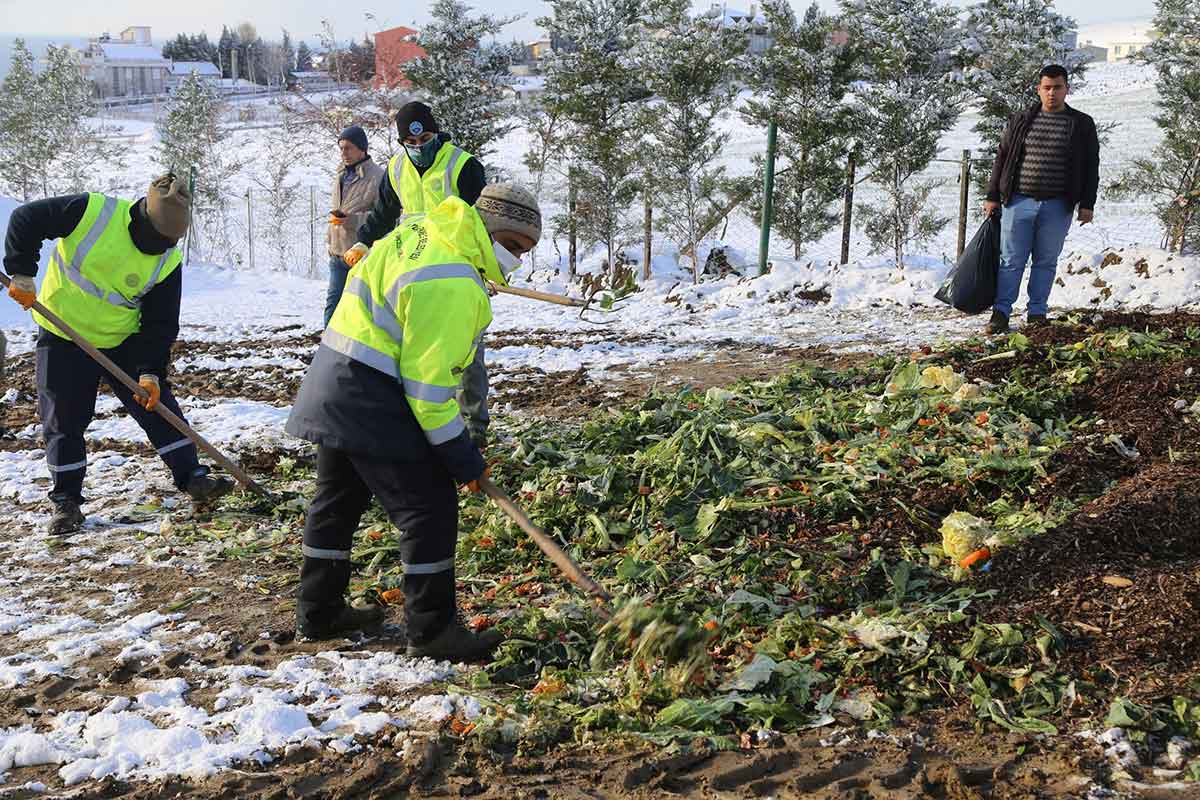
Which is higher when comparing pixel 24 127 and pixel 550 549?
pixel 24 127

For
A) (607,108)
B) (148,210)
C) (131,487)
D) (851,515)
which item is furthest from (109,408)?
(607,108)

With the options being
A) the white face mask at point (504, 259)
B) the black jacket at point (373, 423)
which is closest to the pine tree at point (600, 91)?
the white face mask at point (504, 259)

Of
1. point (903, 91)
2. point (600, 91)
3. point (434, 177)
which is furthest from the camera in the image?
point (600, 91)

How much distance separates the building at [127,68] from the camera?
86.3 m

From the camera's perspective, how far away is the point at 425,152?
5.28 metres

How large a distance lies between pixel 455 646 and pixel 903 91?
14.6 meters

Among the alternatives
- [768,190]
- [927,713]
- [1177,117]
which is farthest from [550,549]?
[1177,117]

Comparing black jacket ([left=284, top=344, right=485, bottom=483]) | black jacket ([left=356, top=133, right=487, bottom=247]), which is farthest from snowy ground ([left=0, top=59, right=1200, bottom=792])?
black jacket ([left=356, top=133, right=487, bottom=247])

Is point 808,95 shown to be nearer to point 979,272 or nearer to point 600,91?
point 600,91

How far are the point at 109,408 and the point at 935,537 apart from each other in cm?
588

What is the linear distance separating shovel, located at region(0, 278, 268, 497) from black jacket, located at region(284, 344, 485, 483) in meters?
1.88

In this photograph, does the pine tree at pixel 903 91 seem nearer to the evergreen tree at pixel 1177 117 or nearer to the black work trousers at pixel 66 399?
the evergreen tree at pixel 1177 117

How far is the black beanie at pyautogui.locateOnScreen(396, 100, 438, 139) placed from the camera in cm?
523

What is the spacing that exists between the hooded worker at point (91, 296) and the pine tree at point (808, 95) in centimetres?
1176
